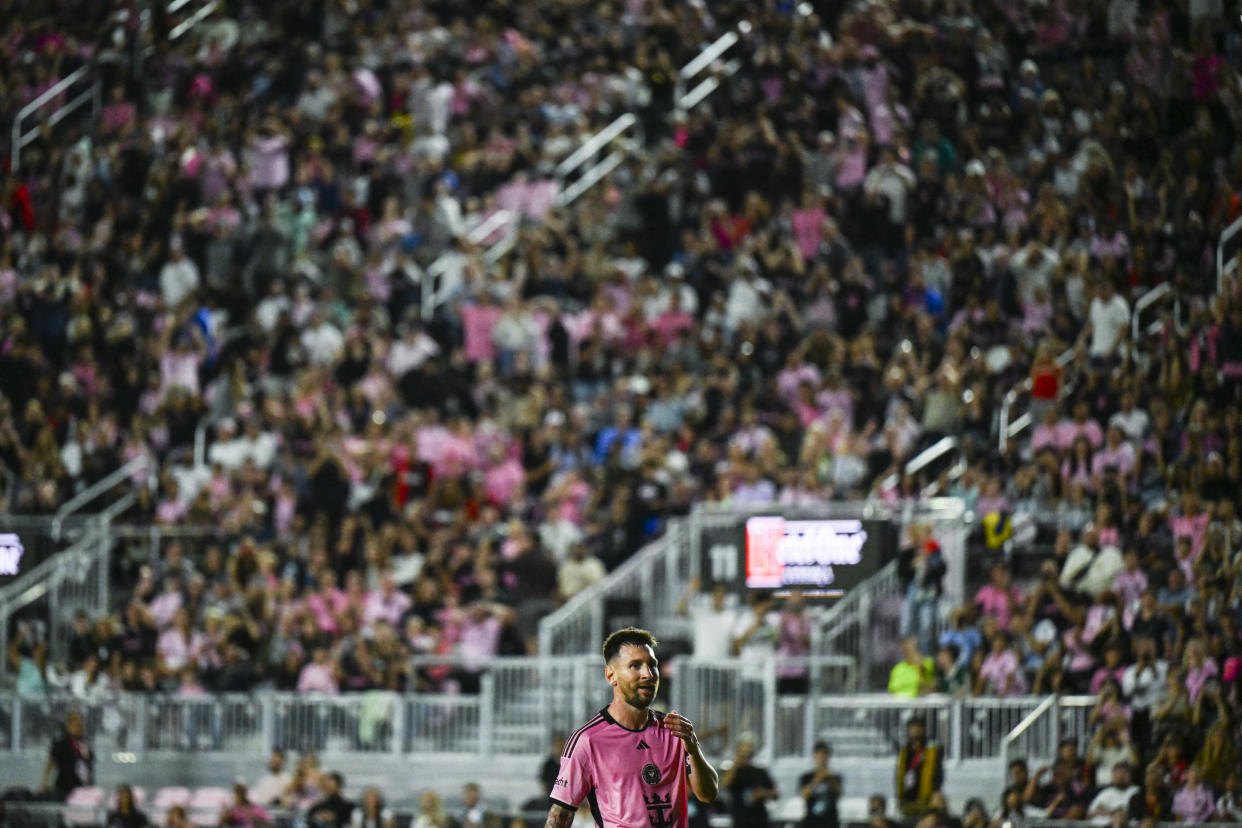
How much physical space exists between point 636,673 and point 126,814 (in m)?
10.7

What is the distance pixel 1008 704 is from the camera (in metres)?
16.1

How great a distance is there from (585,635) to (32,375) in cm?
769

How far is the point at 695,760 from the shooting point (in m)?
7.40

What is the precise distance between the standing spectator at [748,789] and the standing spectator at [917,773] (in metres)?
0.99

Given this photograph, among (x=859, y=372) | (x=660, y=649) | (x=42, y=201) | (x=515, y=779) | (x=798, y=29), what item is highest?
(x=798, y=29)

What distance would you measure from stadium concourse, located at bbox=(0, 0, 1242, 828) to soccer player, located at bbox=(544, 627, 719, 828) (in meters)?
Answer: 8.24

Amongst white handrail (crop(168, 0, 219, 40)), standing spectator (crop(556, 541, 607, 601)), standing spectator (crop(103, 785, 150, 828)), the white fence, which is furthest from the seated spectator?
white handrail (crop(168, 0, 219, 40))

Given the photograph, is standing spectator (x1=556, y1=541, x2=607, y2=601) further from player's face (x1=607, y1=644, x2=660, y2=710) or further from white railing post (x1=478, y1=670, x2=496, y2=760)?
player's face (x1=607, y1=644, x2=660, y2=710)

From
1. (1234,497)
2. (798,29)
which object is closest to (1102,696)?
(1234,497)

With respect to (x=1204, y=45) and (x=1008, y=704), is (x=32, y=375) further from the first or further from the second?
(x=1204, y=45)

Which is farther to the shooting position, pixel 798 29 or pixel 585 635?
pixel 798 29

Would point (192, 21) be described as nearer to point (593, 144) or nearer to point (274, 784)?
point (593, 144)

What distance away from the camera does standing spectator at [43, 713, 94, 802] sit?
17.7 metres

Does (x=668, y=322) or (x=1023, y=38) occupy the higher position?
(x=1023, y=38)
